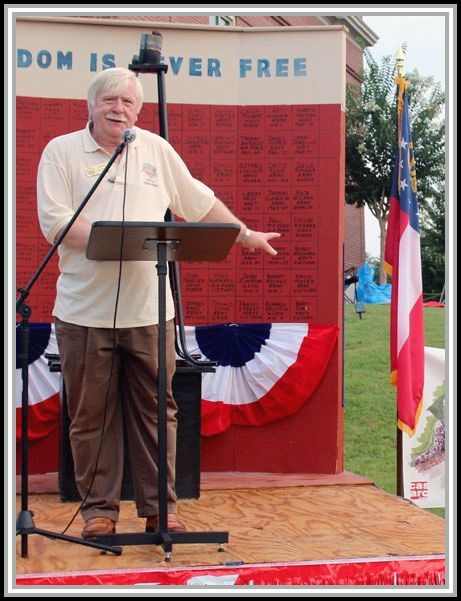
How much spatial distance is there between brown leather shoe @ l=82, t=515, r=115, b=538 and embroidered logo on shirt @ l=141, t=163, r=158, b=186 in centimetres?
125

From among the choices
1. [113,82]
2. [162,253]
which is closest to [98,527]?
[162,253]

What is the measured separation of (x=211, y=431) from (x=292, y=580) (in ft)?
6.73

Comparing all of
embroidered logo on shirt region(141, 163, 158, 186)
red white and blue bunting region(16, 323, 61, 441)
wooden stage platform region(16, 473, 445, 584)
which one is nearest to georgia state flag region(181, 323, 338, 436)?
wooden stage platform region(16, 473, 445, 584)

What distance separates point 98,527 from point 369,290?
502 inches

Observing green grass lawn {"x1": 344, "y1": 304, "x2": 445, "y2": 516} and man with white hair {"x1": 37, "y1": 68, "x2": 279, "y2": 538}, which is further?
green grass lawn {"x1": 344, "y1": 304, "x2": 445, "y2": 516}

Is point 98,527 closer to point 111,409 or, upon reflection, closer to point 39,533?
point 39,533

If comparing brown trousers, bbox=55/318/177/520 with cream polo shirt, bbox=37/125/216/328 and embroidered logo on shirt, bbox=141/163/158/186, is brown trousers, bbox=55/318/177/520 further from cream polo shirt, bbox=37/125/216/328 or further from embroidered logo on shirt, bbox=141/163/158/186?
embroidered logo on shirt, bbox=141/163/158/186

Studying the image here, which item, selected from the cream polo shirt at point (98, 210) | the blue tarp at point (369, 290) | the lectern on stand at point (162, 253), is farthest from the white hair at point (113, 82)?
the blue tarp at point (369, 290)

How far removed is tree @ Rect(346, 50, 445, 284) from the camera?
58.0ft

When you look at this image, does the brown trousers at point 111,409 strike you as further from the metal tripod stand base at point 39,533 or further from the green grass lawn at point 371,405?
the green grass lawn at point 371,405

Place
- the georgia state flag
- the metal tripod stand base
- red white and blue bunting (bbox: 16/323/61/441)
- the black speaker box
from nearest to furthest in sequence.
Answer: the metal tripod stand base → the black speaker box → red white and blue bunting (bbox: 16/323/61/441) → the georgia state flag

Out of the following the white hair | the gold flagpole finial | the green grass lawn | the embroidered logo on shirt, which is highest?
the gold flagpole finial

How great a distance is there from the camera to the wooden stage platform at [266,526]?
2.90m

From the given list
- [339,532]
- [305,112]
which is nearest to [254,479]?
[339,532]
